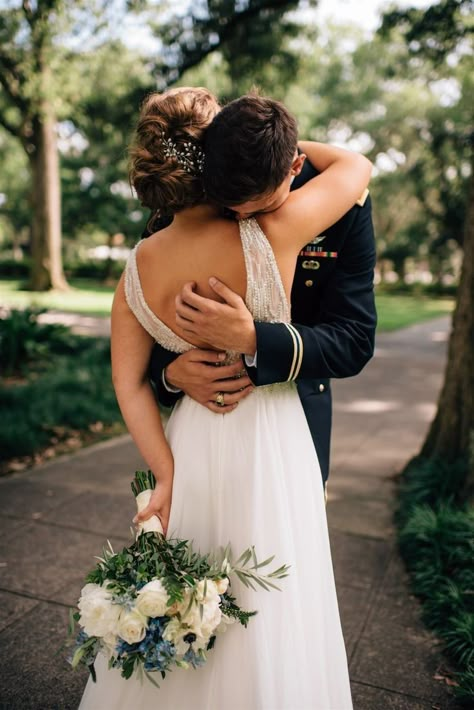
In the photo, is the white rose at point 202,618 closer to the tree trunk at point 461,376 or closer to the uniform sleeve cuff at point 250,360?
the uniform sleeve cuff at point 250,360

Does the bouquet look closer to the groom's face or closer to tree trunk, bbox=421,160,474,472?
the groom's face

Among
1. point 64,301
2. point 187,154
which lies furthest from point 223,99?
point 64,301

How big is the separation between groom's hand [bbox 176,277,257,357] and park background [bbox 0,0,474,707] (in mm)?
574

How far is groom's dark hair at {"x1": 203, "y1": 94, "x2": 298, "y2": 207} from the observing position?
152 cm

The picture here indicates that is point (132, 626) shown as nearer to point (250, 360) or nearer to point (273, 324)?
point (250, 360)

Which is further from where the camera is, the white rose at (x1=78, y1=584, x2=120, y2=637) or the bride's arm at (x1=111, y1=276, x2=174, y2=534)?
the bride's arm at (x1=111, y1=276, x2=174, y2=534)

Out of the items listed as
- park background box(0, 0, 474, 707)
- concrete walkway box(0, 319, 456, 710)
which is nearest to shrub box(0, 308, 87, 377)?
park background box(0, 0, 474, 707)

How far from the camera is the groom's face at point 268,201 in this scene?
1631mm

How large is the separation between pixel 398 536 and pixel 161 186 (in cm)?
324

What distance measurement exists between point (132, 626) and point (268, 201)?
116 cm

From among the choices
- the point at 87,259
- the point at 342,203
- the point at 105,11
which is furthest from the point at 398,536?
the point at 87,259

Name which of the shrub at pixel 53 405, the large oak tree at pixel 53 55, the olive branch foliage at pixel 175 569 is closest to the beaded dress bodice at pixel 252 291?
the olive branch foliage at pixel 175 569

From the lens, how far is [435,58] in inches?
301

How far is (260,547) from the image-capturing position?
178 centimetres
